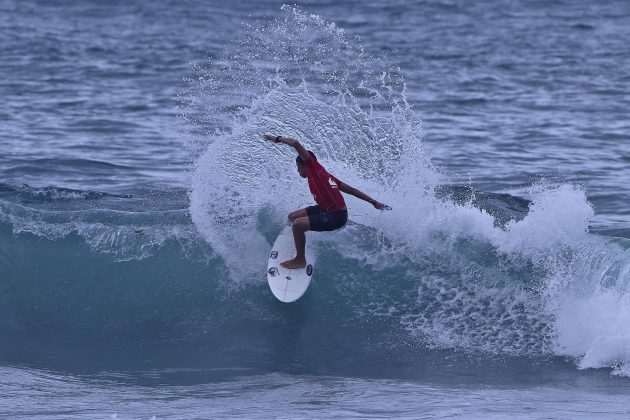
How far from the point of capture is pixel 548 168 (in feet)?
70.8

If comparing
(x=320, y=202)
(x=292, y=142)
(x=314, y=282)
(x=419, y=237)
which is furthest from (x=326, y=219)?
(x=419, y=237)

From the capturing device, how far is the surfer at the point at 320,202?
42.5 feet

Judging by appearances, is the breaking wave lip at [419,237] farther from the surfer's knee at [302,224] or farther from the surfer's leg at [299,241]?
the surfer's knee at [302,224]

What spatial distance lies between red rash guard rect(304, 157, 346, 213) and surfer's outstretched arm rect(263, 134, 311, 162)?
8 centimetres

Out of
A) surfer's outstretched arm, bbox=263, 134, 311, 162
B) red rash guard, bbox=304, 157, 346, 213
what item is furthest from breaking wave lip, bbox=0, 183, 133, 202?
surfer's outstretched arm, bbox=263, 134, 311, 162

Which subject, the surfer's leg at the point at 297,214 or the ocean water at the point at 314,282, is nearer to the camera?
the ocean water at the point at 314,282

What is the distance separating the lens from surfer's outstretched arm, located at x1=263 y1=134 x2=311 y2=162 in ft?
40.3

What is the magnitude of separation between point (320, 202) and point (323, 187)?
227 mm

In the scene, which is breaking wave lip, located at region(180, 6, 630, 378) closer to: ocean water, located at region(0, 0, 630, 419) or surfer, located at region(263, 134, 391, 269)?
ocean water, located at region(0, 0, 630, 419)

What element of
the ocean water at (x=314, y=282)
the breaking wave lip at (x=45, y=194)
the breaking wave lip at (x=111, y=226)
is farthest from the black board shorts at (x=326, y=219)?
the breaking wave lip at (x=45, y=194)

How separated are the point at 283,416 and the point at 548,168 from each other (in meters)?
11.8

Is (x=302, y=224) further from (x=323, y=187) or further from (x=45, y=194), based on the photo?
(x=45, y=194)

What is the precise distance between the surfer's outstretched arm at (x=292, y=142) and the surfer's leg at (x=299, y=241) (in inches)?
36.1

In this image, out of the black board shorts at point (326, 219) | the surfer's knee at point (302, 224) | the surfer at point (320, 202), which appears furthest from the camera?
the surfer's knee at point (302, 224)
